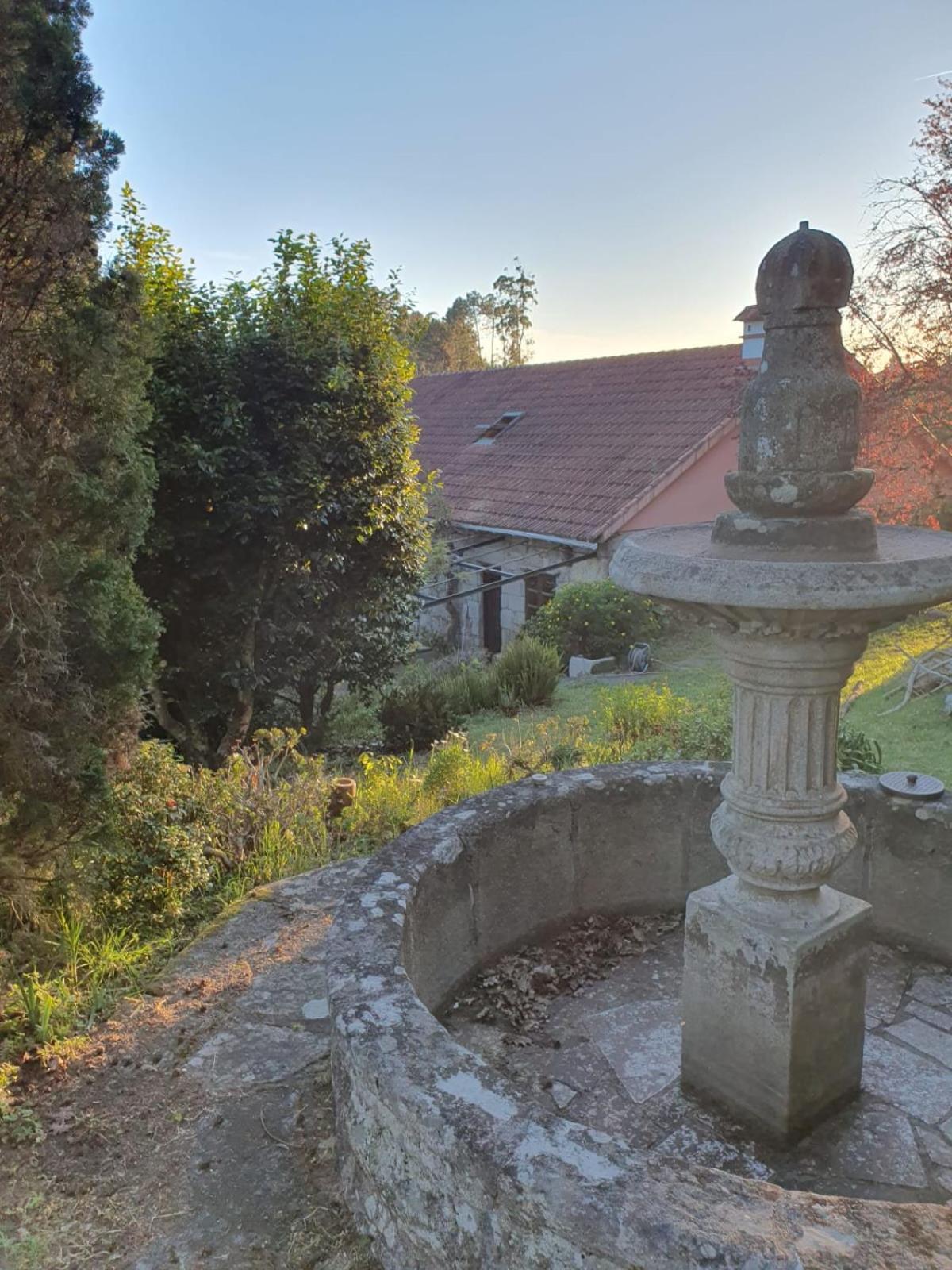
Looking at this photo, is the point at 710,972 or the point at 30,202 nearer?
the point at 710,972

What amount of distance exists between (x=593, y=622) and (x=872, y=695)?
13.9 ft

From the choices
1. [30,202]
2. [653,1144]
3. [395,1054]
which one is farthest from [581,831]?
[30,202]

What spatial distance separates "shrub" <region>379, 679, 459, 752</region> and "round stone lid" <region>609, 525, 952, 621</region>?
23.7 ft

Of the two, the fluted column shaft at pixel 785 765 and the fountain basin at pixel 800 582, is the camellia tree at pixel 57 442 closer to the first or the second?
the fountain basin at pixel 800 582

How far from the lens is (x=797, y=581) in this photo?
2.21 meters

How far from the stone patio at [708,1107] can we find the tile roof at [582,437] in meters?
10.3

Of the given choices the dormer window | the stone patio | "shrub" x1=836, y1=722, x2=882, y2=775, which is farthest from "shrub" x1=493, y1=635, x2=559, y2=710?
the dormer window

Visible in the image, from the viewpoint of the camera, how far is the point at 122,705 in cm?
436

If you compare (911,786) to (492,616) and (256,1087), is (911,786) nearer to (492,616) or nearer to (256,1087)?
(256,1087)

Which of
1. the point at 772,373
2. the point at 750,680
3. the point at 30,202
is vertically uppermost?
the point at 30,202

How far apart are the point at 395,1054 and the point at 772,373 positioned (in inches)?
84.6

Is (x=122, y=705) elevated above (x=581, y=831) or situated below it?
above

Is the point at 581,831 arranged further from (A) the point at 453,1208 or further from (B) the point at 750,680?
(A) the point at 453,1208

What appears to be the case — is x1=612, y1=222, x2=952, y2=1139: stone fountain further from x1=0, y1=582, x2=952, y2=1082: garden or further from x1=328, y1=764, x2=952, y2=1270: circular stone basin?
x1=0, y1=582, x2=952, y2=1082: garden
